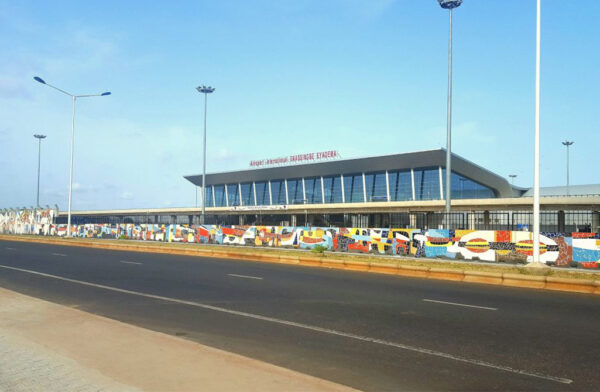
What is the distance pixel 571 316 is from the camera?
9.95 m

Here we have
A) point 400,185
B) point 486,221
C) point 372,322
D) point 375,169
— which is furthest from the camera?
point 375,169

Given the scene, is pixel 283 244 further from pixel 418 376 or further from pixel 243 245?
pixel 418 376

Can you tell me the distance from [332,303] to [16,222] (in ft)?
224

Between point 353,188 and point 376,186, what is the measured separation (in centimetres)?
382

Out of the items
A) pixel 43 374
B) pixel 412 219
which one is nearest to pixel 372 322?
pixel 43 374

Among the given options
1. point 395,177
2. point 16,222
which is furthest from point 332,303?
point 16,222

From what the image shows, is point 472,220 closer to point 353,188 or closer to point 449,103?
point 449,103

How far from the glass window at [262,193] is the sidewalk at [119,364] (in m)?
71.9

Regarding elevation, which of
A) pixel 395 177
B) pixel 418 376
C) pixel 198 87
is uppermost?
pixel 198 87

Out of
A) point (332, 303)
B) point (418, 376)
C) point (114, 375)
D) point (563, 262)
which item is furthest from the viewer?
point (563, 262)

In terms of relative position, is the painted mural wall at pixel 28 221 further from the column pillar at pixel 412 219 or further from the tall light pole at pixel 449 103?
the tall light pole at pixel 449 103

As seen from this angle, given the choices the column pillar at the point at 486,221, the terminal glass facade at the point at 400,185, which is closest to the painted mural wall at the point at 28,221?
the terminal glass facade at the point at 400,185

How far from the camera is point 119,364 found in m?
5.79

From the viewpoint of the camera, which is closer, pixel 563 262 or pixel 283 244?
pixel 563 262
